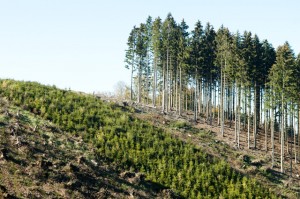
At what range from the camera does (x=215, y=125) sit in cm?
5675

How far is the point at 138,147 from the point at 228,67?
80.0ft

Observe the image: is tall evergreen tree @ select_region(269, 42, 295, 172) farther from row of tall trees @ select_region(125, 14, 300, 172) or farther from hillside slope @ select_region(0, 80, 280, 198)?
hillside slope @ select_region(0, 80, 280, 198)

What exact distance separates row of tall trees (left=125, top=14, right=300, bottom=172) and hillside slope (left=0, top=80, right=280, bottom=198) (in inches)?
501

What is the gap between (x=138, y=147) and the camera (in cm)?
3475

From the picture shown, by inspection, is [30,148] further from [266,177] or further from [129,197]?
[266,177]

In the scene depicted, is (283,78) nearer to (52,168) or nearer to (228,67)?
(228,67)

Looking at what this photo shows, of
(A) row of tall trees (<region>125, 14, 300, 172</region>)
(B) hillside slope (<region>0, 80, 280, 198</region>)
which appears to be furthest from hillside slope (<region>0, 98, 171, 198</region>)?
(A) row of tall trees (<region>125, 14, 300, 172</region>)

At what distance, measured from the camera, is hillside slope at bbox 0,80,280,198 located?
3117 cm

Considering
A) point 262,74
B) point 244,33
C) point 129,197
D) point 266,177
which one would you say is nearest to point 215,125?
point 262,74

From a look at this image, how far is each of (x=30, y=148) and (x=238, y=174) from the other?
1933 centimetres

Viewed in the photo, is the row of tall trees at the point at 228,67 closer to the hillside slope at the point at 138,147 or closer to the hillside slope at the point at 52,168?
the hillside slope at the point at 138,147

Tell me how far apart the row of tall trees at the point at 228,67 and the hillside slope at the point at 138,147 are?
41.8 ft

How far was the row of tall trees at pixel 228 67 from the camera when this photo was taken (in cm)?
4778

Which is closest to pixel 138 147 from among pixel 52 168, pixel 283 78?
pixel 52 168
